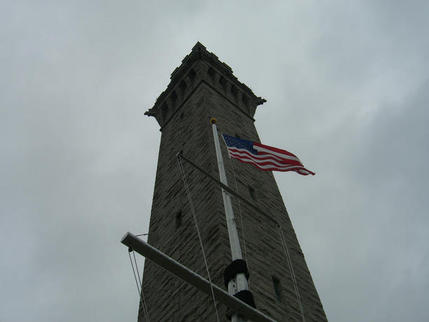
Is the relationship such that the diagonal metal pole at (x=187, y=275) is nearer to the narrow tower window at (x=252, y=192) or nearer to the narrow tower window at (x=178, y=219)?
the narrow tower window at (x=178, y=219)

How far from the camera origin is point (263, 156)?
12094mm

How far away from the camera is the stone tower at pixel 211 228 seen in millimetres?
11125

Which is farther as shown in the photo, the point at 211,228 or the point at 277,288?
the point at 211,228

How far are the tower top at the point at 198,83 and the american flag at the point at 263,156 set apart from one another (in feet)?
40.9

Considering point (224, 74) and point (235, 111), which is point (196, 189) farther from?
point (224, 74)

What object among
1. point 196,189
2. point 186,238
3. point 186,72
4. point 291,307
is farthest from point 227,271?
point 186,72

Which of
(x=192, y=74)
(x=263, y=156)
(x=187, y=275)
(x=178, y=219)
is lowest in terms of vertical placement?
(x=187, y=275)

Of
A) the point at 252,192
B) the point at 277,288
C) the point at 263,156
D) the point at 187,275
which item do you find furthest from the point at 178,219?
the point at 187,275

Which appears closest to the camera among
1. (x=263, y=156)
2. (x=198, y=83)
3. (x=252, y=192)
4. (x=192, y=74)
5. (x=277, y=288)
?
(x=277, y=288)

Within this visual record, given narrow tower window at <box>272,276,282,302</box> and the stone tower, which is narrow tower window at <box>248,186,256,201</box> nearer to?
Result: the stone tower

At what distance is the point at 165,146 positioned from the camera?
2234 centimetres

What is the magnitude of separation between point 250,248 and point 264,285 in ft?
4.24

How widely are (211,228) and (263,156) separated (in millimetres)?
2374

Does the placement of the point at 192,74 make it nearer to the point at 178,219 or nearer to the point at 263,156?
the point at 178,219
